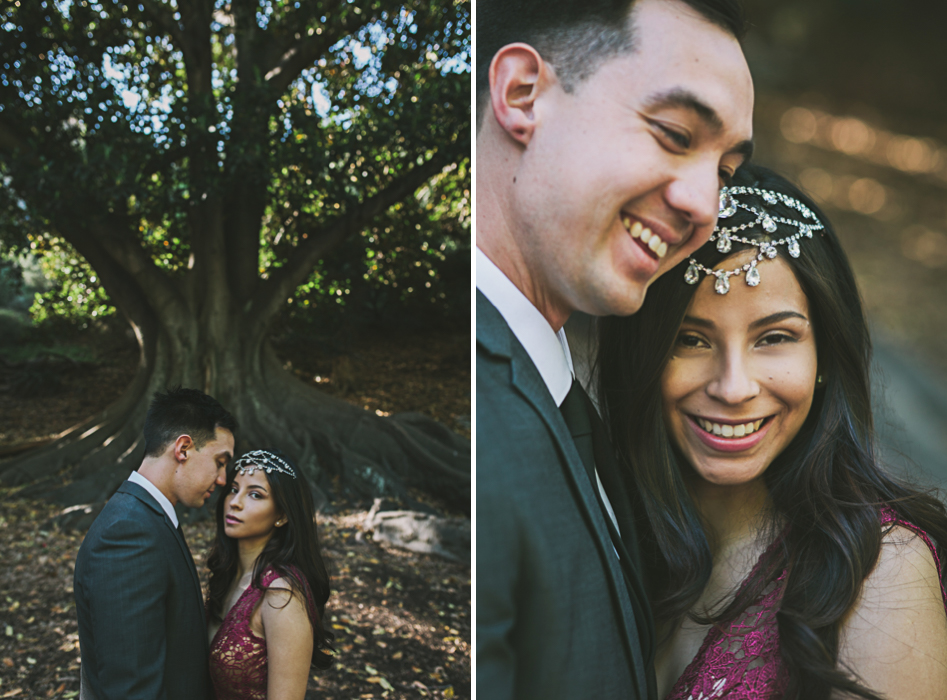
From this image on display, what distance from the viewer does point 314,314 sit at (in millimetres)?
9422

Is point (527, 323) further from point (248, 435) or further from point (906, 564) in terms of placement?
point (248, 435)

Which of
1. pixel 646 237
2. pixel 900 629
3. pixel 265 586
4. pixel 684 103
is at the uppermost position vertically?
pixel 684 103

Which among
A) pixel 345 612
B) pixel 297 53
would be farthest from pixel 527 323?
pixel 297 53

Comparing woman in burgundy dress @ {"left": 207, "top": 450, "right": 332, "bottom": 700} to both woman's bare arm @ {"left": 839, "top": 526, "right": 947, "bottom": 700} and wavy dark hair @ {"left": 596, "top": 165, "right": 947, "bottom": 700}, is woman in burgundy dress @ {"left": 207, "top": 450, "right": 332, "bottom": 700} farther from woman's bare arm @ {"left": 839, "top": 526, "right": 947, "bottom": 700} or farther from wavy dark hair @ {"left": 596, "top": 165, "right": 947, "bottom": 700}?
woman's bare arm @ {"left": 839, "top": 526, "right": 947, "bottom": 700}

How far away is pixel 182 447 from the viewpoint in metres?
1.92

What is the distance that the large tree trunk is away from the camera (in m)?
6.20

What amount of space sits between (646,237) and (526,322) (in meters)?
0.23

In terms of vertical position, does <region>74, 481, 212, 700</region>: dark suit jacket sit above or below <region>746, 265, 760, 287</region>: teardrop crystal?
below

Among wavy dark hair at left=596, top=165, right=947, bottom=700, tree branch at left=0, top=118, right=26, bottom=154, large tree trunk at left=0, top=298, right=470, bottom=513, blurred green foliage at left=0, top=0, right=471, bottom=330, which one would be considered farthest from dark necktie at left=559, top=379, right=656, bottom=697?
tree branch at left=0, top=118, right=26, bottom=154

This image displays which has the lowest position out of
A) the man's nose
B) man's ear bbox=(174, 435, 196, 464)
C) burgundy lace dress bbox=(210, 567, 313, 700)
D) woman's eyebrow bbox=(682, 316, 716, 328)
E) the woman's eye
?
burgundy lace dress bbox=(210, 567, 313, 700)

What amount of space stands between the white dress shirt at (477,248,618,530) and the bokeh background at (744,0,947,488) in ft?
2.05

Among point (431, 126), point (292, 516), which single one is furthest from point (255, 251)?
point (292, 516)

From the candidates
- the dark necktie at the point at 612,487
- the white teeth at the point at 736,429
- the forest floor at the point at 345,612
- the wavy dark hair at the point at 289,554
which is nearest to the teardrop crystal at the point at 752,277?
the white teeth at the point at 736,429

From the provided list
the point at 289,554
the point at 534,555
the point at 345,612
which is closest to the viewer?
the point at 534,555
